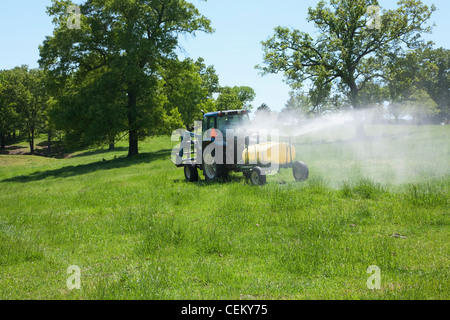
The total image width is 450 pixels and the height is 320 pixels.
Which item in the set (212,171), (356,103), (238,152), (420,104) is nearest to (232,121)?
(238,152)

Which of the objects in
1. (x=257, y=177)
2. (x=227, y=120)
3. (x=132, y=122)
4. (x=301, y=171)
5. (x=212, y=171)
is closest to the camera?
(x=257, y=177)

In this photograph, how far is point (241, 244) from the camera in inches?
270

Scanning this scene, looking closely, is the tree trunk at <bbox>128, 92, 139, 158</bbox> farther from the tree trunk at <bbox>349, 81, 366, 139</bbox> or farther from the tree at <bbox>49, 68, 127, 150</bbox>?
the tree trunk at <bbox>349, 81, 366, 139</bbox>

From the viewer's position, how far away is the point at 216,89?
74500mm

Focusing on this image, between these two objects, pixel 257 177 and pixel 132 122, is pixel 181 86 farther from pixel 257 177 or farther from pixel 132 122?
pixel 257 177

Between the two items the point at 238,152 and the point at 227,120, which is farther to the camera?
the point at 227,120

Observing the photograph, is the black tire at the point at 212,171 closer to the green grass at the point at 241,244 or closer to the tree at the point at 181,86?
the green grass at the point at 241,244

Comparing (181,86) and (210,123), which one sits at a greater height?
(181,86)

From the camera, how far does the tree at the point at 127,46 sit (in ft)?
104

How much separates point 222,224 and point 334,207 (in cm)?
302

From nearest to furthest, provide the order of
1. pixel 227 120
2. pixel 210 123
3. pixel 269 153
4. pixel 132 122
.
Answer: pixel 269 153 → pixel 227 120 → pixel 210 123 → pixel 132 122

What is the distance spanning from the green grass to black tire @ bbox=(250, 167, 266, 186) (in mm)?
962

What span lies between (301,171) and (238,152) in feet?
8.18

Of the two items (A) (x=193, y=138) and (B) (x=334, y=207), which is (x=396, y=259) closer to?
(B) (x=334, y=207)
